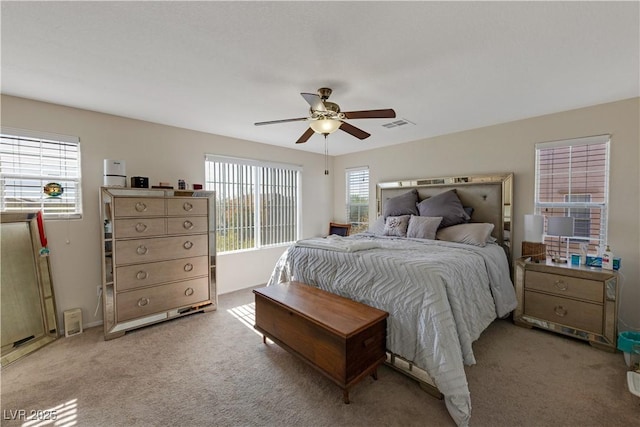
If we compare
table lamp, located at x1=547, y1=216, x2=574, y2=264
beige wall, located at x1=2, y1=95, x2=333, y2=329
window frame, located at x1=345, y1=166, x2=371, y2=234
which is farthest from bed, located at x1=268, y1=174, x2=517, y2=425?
beige wall, located at x1=2, y1=95, x2=333, y2=329

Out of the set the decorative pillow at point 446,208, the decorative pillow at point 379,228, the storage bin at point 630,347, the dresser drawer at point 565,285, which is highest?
the decorative pillow at point 446,208

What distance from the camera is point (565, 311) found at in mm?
2602

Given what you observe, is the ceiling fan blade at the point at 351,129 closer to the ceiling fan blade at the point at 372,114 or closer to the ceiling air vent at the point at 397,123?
the ceiling fan blade at the point at 372,114

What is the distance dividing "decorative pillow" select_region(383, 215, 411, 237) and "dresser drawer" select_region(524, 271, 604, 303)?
1.45m

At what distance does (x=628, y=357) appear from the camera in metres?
Result: 2.18

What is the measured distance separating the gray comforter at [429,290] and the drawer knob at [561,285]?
0.40 m

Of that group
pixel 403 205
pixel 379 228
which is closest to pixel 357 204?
pixel 379 228

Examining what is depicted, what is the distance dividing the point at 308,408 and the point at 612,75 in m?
3.52

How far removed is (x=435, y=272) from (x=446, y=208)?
192cm


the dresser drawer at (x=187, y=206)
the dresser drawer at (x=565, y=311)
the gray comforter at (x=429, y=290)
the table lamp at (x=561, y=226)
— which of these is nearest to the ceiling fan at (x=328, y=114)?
the gray comforter at (x=429, y=290)

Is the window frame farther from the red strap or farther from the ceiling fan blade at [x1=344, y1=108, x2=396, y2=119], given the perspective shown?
the red strap

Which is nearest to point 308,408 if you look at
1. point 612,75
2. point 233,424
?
point 233,424

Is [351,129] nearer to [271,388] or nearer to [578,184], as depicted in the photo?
[271,388]

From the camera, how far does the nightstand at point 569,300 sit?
7.81 ft
